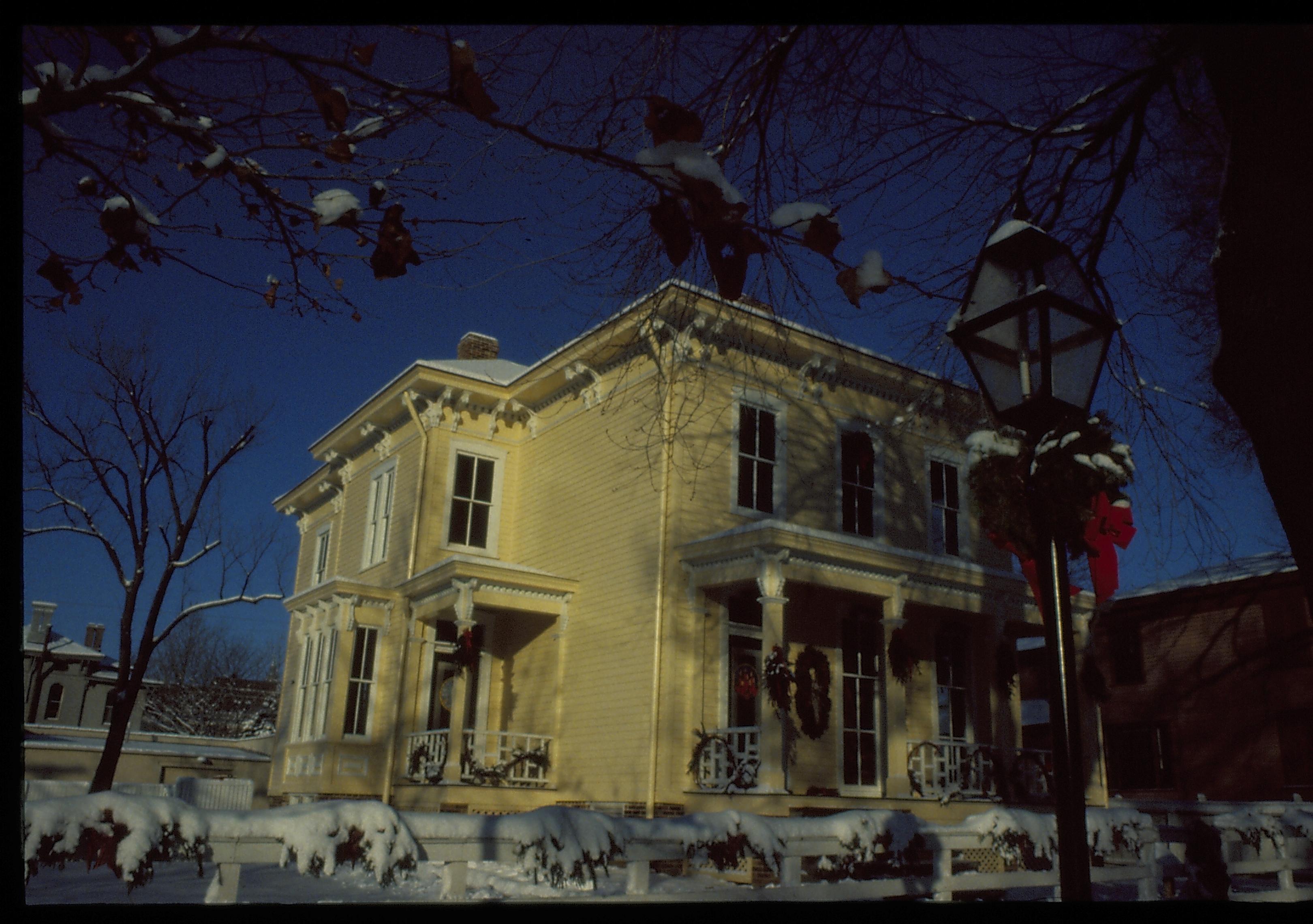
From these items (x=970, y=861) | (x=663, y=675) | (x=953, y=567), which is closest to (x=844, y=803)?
(x=970, y=861)

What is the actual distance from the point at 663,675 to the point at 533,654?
3.29 m

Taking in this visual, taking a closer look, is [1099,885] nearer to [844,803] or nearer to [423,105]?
[844,803]

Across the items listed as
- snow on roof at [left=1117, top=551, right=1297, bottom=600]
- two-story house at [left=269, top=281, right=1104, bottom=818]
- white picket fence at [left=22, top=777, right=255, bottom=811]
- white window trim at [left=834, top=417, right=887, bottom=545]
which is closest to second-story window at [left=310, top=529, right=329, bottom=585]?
two-story house at [left=269, top=281, right=1104, bottom=818]

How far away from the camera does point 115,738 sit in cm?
1585

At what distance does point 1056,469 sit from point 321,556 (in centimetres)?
1938

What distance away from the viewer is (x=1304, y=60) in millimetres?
3861

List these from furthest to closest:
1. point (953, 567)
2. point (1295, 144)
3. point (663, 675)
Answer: point (953, 567) → point (663, 675) → point (1295, 144)

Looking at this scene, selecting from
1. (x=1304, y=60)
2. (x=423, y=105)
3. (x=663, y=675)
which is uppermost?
(x=1304, y=60)

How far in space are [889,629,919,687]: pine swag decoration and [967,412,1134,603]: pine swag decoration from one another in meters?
2.46

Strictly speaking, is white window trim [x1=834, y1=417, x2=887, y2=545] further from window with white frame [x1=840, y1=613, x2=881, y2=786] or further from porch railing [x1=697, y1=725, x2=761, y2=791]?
porch railing [x1=697, y1=725, x2=761, y2=791]

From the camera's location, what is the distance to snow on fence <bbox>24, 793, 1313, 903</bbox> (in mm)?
3666

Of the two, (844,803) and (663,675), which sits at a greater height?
(663,675)

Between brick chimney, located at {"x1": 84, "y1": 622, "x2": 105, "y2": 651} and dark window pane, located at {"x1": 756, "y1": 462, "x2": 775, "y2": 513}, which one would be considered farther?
brick chimney, located at {"x1": 84, "y1": 622, "x2": 105, "y2": 651}

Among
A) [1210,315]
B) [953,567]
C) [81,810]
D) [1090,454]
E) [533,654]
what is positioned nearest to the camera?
[81,810]
